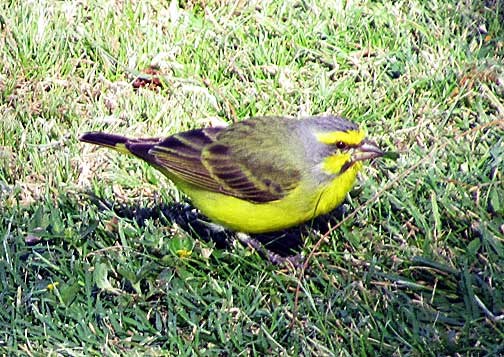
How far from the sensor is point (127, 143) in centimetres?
510

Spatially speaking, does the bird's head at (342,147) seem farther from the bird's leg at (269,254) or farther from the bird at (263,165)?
the bird's leg at (269,254)

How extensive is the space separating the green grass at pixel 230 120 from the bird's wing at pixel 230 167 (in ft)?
1.08

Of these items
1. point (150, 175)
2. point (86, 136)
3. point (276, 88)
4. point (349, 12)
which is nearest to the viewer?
point (86, 136)

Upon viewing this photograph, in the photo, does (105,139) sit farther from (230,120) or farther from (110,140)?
A: (230,120)

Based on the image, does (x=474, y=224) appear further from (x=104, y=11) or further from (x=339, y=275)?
(x=104, y=11)

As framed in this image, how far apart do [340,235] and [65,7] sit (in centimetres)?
306

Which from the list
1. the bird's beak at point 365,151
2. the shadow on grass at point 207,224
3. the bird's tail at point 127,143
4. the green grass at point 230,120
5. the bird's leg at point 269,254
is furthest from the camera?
the shadow on grass at point 207,224

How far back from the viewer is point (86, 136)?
521cm

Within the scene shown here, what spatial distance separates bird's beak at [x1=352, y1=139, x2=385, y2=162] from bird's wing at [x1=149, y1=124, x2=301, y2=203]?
0.33m

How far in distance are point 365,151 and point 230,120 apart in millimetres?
1514

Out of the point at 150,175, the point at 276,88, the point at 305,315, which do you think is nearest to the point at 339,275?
the point at 305,315

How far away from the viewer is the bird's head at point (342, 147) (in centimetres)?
482

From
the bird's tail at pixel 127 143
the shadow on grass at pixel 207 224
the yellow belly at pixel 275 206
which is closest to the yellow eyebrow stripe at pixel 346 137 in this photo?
the yellow belly at pixel 275 206

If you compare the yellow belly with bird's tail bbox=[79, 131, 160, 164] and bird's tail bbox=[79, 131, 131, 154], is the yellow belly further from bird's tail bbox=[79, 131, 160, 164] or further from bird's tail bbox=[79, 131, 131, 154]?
bird's tail bbox=[79, 131, 131, 154]
